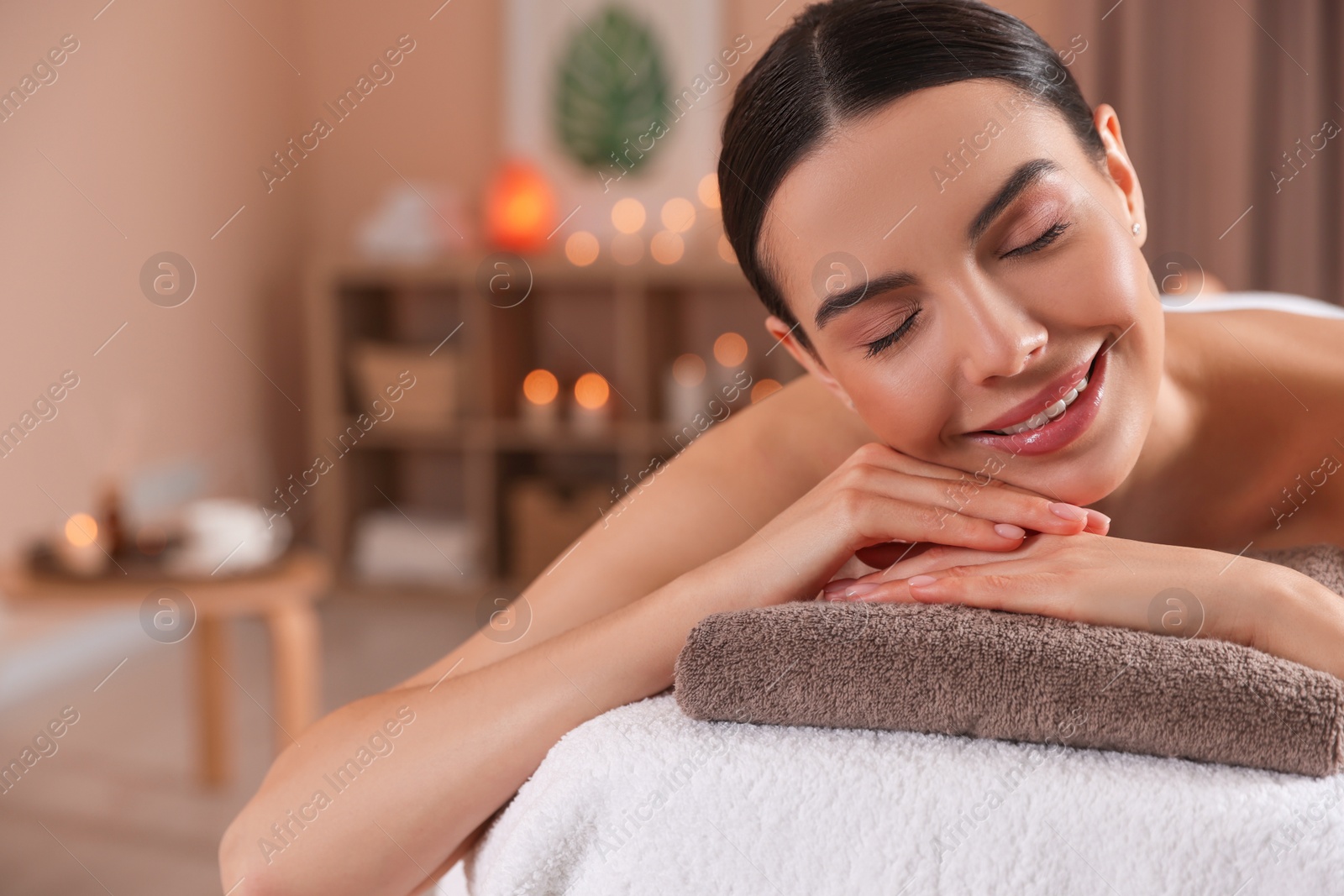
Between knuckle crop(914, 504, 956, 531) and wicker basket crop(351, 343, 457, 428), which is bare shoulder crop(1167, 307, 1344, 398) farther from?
wicker basket crop(351, 343, 457, 428)

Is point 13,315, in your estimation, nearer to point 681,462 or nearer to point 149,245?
point 149,245

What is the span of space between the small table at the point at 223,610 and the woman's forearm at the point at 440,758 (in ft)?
4.50

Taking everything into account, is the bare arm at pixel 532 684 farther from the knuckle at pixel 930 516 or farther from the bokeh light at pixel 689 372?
the bokeh light at pixel 689 372

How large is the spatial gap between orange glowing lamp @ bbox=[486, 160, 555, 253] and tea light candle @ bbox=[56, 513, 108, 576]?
5.75 ft

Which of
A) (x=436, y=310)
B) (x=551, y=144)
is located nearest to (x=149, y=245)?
(x=436, y=310)

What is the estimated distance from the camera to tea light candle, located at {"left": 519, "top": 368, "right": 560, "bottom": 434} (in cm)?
368

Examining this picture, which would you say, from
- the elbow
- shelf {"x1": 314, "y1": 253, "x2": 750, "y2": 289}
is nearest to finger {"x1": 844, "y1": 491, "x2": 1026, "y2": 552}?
the elbow

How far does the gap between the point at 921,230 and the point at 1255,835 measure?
0.37 m

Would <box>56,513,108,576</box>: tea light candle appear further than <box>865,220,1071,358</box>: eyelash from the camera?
Yes

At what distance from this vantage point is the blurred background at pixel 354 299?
2529 mm

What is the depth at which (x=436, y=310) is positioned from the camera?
4.04 metres

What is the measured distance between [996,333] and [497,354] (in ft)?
10.5

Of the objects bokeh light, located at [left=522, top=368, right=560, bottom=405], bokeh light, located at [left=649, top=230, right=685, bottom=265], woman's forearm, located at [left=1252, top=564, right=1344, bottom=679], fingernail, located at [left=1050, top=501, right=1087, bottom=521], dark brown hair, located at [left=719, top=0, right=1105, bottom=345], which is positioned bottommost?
bokeh light, located at [left=522, top=368, right=560, bottom=405]

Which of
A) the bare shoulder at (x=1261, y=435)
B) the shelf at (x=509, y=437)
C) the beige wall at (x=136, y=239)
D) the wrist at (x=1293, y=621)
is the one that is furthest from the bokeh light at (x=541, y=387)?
the wrist at (x=1293, y=621)
